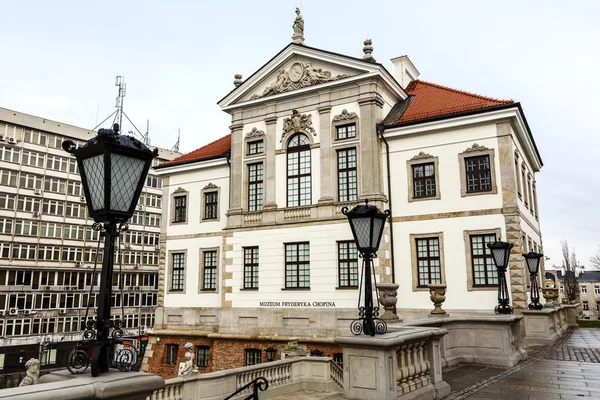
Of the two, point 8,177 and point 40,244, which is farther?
point 40,244

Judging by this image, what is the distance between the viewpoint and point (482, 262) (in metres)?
21.2

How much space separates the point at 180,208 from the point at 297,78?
1143cm

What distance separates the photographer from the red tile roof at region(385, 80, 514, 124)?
906 inches

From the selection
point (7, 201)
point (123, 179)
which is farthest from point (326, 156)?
point (7, 201)

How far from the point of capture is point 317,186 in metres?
25.2

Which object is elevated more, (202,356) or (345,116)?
(345,116)

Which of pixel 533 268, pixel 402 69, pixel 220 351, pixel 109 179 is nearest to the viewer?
pixel 109 179

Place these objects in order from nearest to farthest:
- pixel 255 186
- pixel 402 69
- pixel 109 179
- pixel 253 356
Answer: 1. pixel 109 179
2. pixel 253 356
3. pixel 255 186
4. pixel 402 69

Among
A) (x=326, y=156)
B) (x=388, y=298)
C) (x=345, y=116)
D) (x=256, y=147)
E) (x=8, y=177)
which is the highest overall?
(x=8, y=177)

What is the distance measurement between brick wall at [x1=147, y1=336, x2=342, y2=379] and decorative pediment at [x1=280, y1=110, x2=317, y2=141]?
1105 cm

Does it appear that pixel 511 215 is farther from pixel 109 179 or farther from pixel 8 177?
pixel 8 177

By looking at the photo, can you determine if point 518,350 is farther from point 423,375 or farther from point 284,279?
point 284,279

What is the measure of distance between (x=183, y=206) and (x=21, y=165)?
29.5m

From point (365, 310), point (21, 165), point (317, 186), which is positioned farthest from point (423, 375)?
point (21, 165)
